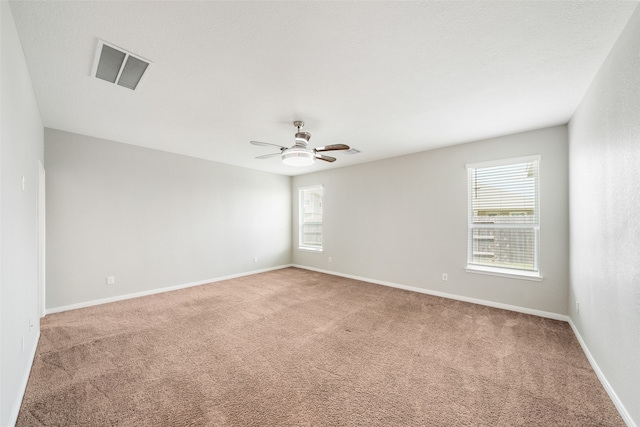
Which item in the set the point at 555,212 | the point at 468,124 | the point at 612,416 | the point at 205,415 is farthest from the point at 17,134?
the point at 555,212

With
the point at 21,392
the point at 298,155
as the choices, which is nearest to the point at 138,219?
the point at 21,392

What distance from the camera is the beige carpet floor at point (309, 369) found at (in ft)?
5.69

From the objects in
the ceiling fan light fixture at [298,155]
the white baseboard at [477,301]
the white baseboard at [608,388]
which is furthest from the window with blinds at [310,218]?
the white baseboard at [608,388]

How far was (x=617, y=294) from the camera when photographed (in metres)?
1.82

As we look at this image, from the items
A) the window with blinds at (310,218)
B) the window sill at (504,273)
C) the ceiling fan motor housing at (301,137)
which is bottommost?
the window sill at (504,273)

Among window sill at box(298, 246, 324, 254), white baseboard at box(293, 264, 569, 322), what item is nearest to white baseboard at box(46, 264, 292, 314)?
window sill at box(298, 246, 324, 254)

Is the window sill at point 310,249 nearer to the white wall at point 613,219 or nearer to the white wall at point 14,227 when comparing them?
the white wall at point 613,219

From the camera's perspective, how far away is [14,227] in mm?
1756

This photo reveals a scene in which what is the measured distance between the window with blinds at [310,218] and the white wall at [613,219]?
4.79m

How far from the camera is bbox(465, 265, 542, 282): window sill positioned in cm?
350

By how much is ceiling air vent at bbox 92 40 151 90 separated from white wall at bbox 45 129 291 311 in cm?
232

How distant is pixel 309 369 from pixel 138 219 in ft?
13.0

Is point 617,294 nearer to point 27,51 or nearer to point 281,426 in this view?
point 281,426

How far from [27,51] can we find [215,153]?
2.88 m
